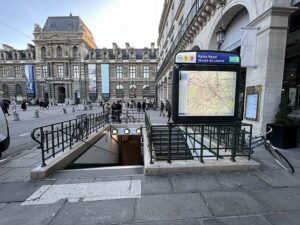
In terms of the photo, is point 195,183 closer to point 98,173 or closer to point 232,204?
point 232,204

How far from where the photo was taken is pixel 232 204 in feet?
8.66

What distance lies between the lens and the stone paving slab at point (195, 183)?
10.1 feet

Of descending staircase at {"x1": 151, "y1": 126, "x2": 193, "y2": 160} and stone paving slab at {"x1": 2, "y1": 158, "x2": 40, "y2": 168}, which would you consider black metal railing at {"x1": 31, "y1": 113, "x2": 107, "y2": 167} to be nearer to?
stone paving slab at {"x1": 2, "y1": 158, "x2": 40, "y2": 168}

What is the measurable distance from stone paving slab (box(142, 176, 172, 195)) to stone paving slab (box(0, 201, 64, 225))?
4.78 ft

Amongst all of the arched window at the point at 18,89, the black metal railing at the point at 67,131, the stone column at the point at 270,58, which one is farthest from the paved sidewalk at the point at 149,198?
the arched window at the point at 18,89

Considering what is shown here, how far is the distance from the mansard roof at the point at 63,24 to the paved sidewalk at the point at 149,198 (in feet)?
193

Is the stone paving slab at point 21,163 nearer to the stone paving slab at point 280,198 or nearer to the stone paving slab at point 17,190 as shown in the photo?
the stone paving slab at point 17,190

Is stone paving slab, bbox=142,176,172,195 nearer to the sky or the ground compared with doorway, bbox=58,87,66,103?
nearer to the ground

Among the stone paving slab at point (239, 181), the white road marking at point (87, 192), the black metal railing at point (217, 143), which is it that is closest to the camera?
the white road marking at point (87, 192)

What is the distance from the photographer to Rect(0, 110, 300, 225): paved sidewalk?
2336 mm

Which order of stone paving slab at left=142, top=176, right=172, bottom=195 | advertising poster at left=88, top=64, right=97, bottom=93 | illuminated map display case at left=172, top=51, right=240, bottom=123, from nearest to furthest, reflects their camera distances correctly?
stone paving slab at left=142, top=176, right=172, bottom=195 < illuminated map display case at left=172, top=51, right=240, bottom=123 < advertising poster at left=88, top=64, right=97, bottom=93

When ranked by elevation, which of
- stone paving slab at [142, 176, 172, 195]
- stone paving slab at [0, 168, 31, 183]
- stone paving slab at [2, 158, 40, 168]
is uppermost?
stone paving slab at [142, 176, 172, 195]

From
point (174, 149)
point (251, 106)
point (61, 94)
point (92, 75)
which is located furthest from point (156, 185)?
point (61, 94)

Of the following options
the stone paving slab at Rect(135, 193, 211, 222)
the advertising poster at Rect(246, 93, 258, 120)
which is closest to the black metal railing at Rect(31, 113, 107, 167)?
the stone paving slab at Rect(135, 193, 211, 222)
